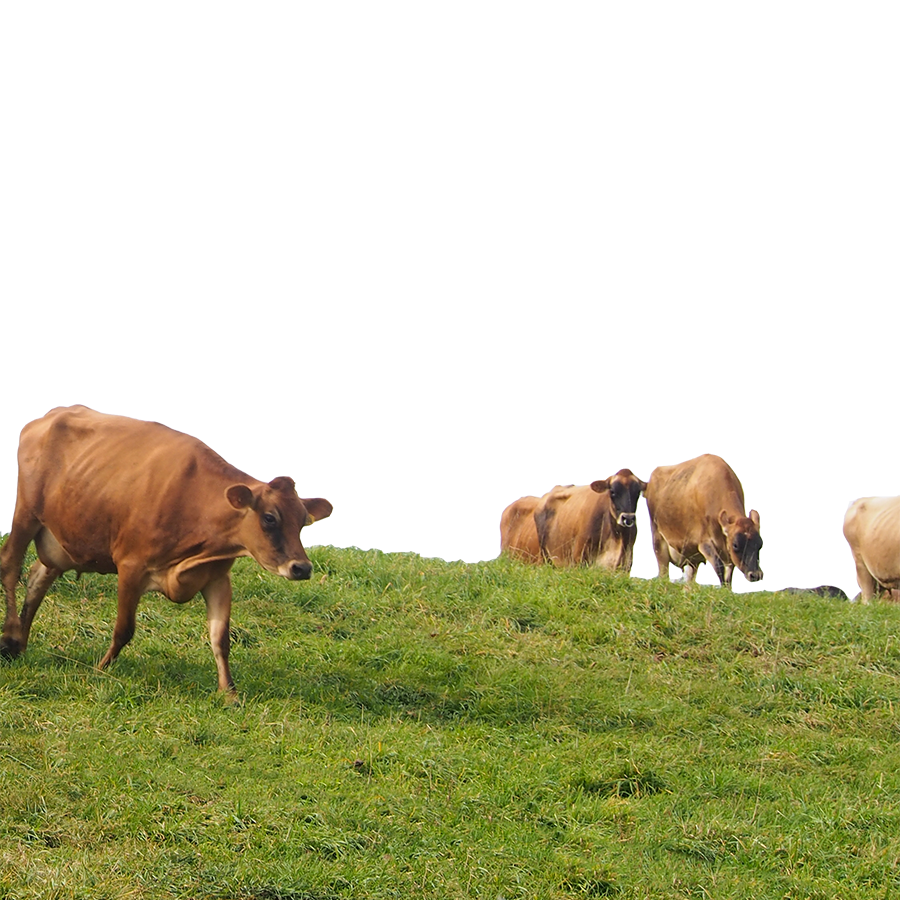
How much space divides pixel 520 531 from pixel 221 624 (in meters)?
10.7

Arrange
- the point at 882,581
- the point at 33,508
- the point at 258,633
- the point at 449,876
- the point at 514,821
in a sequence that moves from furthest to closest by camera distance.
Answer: the point at 882,581, the point at 258,633, the point at 33,508, the point at 514,821, the point at 449,876

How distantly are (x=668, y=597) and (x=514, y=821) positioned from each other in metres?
5.78

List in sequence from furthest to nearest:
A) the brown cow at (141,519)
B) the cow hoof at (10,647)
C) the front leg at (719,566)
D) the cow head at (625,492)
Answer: the front leg at (719,566), the cow head at (625,492), the cow hoof at (10,647), the brown cow at (141,519)

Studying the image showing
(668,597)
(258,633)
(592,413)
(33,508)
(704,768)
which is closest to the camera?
(704,768)

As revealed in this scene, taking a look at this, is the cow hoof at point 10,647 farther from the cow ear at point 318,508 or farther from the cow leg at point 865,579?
the cow leg at point 865,579

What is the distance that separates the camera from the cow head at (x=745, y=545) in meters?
14.8

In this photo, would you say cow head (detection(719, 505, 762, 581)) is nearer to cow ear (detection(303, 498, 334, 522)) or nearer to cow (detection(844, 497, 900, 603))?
cow (detection(844, 497, 900, 603))

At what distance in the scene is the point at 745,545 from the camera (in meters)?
14.8

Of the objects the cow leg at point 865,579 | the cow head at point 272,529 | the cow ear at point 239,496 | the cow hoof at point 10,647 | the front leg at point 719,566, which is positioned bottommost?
the cow leg at point 865,579

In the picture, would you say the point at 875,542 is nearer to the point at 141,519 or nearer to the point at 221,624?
the point at 221,624

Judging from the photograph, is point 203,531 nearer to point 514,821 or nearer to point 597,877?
point 514,821

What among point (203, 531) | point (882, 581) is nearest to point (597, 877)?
point (203, 531)

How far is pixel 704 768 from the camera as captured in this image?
24.0ft

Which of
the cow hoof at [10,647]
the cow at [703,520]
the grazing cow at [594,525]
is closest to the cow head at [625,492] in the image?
the grazing cow at [594,525]
